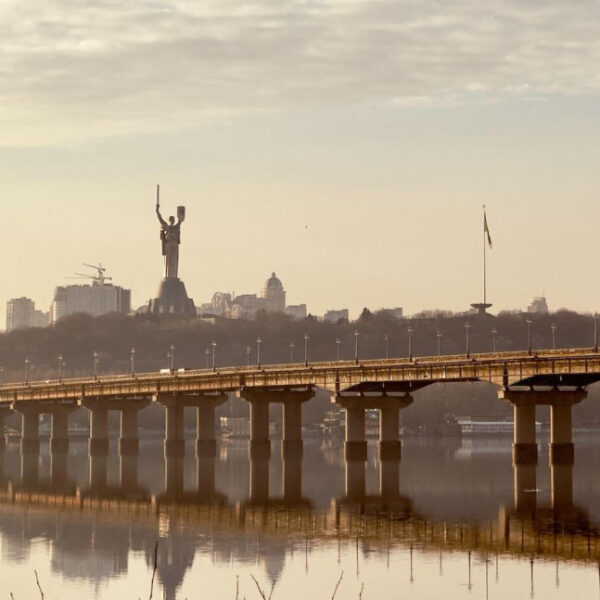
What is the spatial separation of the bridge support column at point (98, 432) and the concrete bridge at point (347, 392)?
0.11 metres

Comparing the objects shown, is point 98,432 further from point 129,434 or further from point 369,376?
point 369,376

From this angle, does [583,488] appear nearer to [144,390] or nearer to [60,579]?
[60,579]

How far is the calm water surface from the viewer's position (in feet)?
222

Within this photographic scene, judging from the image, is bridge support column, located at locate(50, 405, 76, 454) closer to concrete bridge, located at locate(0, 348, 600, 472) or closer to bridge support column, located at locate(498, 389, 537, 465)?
concrete bridge, located at locate(0, 348, 600, 472)

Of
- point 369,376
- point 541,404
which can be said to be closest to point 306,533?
point 541,404

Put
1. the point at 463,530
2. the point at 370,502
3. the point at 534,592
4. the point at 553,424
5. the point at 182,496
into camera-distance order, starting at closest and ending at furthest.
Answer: the point at 534,592, the point at 463,530, the point at 370,502, the point at 182,496, the point at 553,424

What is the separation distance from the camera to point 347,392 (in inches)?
6491

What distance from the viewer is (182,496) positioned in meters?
112

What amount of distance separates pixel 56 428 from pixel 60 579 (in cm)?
12619

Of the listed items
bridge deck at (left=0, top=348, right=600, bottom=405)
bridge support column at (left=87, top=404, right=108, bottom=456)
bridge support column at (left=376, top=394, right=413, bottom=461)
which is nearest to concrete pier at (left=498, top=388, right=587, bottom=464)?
bridge deck at (left=0, top=348, right=600, bottom=405)

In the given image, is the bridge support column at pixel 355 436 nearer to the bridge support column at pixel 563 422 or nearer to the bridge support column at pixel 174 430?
the bridge support column at pixel 563 422

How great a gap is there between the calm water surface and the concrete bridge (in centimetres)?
630

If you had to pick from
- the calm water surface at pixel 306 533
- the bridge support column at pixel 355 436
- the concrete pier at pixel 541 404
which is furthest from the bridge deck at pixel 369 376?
the calm water surface at pixel 306 533

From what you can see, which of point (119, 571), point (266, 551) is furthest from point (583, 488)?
point (119, 571)
